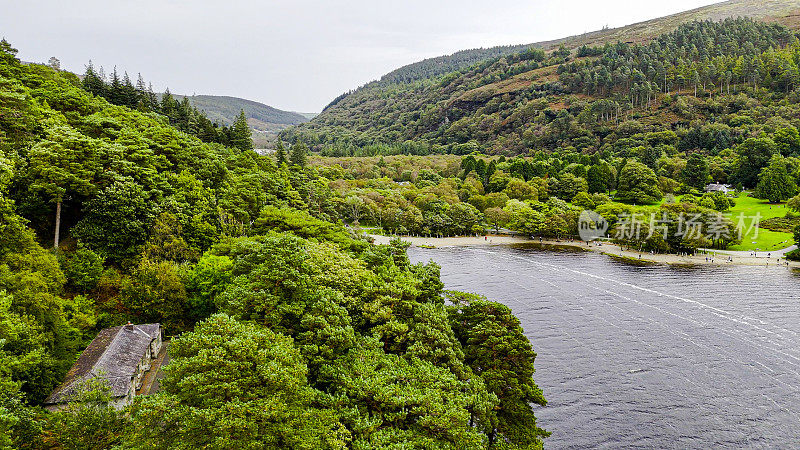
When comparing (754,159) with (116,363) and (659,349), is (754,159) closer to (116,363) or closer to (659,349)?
(659,349)

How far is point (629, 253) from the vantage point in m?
72.0

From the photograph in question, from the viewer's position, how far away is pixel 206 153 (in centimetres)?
4997

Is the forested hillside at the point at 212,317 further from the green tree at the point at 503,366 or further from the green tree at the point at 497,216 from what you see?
the green tree at the point at 497,216

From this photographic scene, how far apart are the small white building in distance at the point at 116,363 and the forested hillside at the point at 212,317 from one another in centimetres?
97

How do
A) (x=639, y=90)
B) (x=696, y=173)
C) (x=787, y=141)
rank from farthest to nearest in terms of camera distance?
(x=639, y=90)
(x=787, y=141)
(x=696, y=173)

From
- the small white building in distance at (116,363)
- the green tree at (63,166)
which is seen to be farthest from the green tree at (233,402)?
the green tree at (63,166)

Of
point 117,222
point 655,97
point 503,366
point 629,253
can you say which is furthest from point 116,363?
point 655,97

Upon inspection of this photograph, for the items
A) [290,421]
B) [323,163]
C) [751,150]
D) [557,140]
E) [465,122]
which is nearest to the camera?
[290,421]

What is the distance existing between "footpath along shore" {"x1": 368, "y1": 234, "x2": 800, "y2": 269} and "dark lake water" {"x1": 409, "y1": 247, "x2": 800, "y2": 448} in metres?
3.23

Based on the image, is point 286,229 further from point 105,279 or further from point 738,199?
point 738,199

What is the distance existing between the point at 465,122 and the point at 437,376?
609 ft

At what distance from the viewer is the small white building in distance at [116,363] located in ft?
66.6

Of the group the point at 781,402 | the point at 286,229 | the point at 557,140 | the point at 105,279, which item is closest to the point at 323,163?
the point at 557,140

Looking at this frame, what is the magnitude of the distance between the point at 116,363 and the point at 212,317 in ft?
27.8
